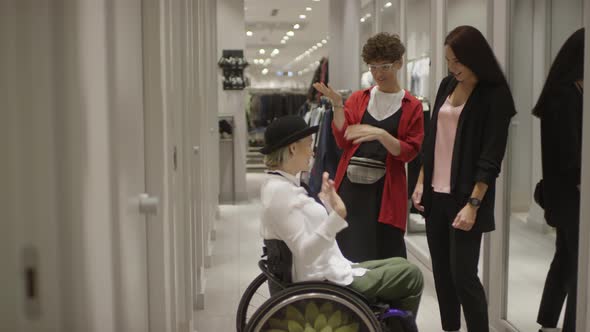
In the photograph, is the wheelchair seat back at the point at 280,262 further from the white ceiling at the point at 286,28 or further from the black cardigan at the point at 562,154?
the white ceiling at the point at 286,28

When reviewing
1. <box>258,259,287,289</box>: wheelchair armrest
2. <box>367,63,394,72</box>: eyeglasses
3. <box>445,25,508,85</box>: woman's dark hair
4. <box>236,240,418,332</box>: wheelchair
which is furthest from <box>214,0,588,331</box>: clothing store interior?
<box>236,240,418,332</box>: wheelchair

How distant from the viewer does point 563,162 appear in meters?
2.62

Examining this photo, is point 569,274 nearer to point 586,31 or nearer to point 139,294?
point 586,31

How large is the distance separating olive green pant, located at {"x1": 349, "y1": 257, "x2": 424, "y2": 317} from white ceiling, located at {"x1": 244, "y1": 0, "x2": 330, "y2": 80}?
8.32 m

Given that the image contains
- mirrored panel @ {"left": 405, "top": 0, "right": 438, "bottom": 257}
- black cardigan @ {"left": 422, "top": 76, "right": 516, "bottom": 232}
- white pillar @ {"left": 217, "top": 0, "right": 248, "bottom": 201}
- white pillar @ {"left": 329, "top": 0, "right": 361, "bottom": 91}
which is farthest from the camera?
white pillar @ {"left": 217, "top": 0, "right": 248, "bottom": 201}

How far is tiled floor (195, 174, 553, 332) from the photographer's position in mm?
3070

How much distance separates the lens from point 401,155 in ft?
10.2

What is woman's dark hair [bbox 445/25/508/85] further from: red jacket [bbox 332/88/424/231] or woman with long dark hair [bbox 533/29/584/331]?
red jacket [bbox 332/88/424/231]

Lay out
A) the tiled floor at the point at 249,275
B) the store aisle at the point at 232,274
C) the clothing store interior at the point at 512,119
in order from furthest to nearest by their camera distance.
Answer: the store aisle at the point at 232,274 → the tiled floor at the point at 249,275 → the clothing store interior at the point at 512,119

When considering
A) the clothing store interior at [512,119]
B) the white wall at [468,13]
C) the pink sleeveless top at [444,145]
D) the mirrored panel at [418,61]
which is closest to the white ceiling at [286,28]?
the clothing store interior at [512,119]

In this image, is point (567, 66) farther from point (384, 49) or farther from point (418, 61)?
point (418, 61)

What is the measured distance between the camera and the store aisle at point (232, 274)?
3965mm

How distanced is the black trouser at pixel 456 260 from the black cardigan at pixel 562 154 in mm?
332

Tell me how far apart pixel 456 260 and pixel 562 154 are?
62 cm
